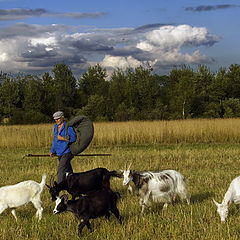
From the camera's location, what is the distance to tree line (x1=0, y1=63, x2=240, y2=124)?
5119 centimetres

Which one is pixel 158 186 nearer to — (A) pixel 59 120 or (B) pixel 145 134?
(A) pixel 59 120

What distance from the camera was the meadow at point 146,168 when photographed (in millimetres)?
7094

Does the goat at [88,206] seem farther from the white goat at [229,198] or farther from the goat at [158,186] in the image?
the white goat at [229,198]

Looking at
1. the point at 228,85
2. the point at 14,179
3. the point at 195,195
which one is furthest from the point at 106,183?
the point at 228,85

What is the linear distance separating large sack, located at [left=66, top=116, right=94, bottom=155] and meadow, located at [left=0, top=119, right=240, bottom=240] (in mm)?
1471

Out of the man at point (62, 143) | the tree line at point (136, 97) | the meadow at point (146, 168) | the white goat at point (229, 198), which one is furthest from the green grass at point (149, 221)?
the tree line at point (136, 97)

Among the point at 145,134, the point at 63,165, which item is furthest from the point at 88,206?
the point at 145,134

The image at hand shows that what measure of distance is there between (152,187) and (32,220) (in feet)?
8.73

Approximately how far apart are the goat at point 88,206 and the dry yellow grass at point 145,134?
17.8m

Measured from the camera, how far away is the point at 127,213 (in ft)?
28.2

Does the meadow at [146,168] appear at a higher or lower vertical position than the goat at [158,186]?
lower

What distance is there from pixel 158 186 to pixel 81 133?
90.9 inches

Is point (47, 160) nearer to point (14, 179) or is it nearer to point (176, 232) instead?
point (14, 179)

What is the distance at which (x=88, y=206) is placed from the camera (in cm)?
721
